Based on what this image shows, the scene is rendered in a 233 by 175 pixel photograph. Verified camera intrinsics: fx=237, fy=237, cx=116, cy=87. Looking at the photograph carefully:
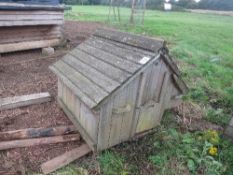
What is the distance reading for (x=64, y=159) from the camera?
3438 millimetres

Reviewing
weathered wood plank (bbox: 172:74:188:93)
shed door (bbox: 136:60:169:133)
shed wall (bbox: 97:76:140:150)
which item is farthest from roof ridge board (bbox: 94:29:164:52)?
weathered wood plank (bbox: 172:74:188:93)

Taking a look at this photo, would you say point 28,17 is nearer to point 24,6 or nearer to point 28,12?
point 28,12

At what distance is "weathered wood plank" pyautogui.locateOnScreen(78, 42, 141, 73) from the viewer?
3277 millimetres

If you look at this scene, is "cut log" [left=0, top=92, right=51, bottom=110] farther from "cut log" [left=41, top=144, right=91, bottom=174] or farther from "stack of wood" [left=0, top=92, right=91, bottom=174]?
"cut log" [left=41, top=144, right=91, bottom=174]

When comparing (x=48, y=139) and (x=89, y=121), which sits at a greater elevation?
(x=89, y=121)

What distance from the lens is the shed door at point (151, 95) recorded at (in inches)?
142

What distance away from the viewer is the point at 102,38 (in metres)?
4.36

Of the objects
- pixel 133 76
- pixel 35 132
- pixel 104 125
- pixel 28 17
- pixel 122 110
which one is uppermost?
pixel 28 17

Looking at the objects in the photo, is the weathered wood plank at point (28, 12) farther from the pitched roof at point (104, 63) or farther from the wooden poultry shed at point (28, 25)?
the pitched roof at point (104, 63)

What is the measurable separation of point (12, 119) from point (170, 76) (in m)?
2.89

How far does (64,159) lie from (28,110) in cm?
162

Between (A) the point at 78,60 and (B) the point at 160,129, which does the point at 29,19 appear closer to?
(A) the point at 78,60

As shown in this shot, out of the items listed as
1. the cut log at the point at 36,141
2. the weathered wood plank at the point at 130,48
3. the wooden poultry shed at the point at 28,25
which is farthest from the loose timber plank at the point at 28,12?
the cut log at the point at 36,141

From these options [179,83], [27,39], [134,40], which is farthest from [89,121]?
[27,39]
